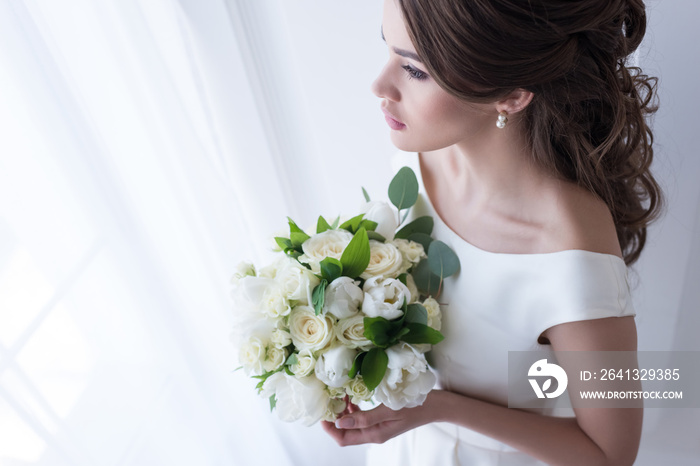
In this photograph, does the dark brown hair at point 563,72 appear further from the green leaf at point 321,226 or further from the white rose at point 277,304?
the white rose at point 277,304

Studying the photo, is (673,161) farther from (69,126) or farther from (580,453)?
(69,126)

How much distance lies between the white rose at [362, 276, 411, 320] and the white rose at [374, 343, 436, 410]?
62 mm

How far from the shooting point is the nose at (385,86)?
2.90ft

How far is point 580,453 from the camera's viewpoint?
941 millimetres

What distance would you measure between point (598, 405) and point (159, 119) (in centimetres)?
98

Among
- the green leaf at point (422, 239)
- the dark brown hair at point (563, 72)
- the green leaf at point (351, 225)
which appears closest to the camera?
the dark brown hair at point (563, 72)

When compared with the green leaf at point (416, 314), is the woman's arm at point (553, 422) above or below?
below

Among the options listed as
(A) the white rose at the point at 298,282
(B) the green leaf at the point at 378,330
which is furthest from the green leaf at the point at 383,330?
(A) the white rose at the point at 298,282

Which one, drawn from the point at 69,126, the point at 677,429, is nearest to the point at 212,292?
the point at 69,126

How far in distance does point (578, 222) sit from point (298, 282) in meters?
0.52

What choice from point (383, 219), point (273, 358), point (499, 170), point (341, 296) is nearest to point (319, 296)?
point (341, 296)

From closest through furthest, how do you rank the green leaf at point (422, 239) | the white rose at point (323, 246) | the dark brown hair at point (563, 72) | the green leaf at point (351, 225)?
the dark brown hair at point (563, 72), the white rose at point (323, 246), the green leaf at point (351, 225), the green leaf at point (422, 239)

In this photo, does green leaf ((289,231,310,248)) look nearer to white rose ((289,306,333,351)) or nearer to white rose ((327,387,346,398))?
white rose ((289,306,333,351))

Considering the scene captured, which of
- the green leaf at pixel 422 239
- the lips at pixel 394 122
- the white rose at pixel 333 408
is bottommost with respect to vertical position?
the white rose at pixel 333 408
